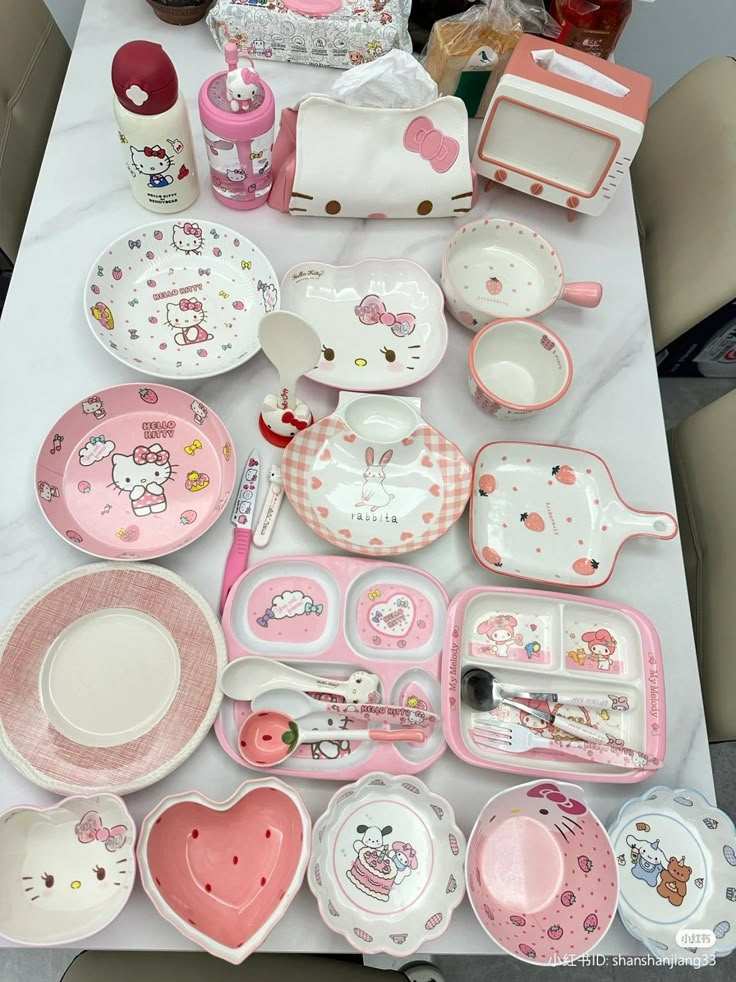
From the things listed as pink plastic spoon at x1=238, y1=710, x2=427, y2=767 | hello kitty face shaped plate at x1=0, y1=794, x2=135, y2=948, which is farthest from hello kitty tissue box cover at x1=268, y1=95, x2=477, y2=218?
hello kitty face shaped plate at x1=0, y1=794, x2=135, y2=948

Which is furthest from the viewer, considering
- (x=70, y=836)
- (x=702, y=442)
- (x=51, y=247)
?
(x=702, y=442)

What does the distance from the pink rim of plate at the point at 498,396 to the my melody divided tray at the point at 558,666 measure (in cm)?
25

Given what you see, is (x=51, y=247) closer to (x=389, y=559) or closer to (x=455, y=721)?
(x=389, y=559)

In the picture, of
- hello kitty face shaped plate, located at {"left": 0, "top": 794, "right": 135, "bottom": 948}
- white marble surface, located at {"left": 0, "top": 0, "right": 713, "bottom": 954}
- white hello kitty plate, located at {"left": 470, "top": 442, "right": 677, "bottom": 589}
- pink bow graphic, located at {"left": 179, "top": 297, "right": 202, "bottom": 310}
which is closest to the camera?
hello kitty face shaped plate, located at {"left": 0, "top": 794, "right": 135, "bottom": 948}

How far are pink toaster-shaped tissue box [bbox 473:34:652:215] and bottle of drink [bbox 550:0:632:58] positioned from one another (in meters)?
0.10

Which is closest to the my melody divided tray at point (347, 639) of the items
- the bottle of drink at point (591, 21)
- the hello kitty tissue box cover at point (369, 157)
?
the hello kitty tissue box cover at point (369, 157)

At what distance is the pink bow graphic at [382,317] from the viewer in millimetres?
983

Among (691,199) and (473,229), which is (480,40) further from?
(691,199)

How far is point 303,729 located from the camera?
0.77 metres

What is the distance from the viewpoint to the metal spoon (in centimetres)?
79

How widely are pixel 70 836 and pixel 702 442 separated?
1055 millimetres

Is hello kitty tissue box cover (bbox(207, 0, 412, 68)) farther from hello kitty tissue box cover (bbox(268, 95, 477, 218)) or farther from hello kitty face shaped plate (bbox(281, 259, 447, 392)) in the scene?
hello kitty face shaped plate (bbox(281, 259, 447, 392))

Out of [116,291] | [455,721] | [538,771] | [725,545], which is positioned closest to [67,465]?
[116,291]

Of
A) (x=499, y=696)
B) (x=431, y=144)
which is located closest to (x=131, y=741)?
(x=499, y=696)
